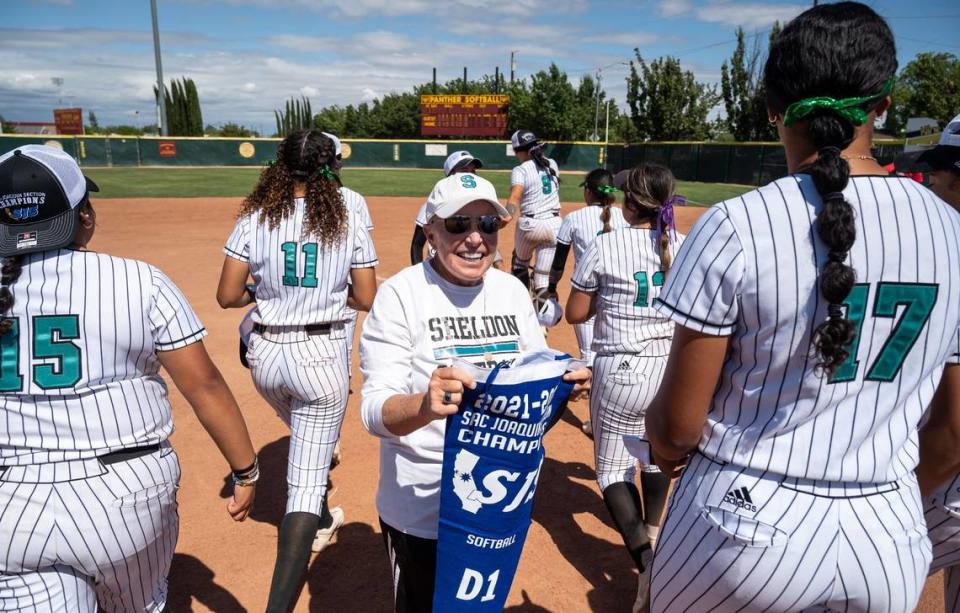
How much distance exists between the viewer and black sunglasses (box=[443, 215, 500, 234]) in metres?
2.40

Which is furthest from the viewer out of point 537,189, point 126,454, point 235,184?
point 235,184

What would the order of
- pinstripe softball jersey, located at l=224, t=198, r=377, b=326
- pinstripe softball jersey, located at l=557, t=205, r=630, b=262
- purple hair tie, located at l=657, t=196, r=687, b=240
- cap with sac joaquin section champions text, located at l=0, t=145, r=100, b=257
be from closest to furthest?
cap with sac joaquin section champions text, located at l=0, t=145, r=100, b=257, pinstripe softball jersey, located at l=224, t=198, r=377, b=326, purple hair tie, located at l=657, t=196, r=687, b=240, pinstripe softball jersey, located at l=557, t=205, r=630, b=262

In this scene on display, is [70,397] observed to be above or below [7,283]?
below

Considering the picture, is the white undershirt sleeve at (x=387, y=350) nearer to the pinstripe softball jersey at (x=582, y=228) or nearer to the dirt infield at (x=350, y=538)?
the dirt infield at (x=350, y=538)

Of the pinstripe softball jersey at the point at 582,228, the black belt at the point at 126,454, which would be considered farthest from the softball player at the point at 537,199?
the black belt at the point at 126,454

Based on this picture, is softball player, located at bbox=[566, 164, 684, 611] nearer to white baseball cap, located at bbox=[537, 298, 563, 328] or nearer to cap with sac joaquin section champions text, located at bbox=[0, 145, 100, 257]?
white baseball cap, located at bbox=[537, 298, 563, 328]

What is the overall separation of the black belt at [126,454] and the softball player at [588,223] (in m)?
3.79

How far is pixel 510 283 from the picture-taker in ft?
8.75

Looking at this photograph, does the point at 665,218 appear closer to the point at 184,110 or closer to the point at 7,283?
the point at 7,283

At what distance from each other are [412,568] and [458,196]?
4.65 feet

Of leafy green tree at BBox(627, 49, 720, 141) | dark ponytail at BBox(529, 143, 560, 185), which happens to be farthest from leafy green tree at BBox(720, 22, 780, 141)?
dark ponytail at BBox(529, 143, 560, 185)

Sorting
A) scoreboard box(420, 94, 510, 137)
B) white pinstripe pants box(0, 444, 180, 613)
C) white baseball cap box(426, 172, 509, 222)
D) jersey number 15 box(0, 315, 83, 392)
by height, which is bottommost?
white pinstripe pants box(0, 444, 180, 613)

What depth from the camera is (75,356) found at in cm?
208

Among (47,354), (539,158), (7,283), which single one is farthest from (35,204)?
(539,158)
